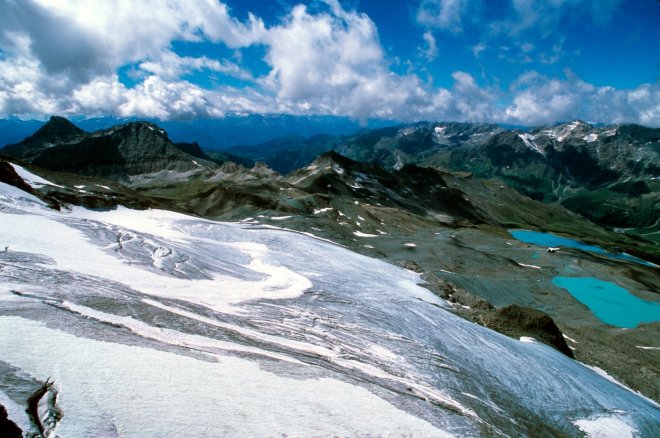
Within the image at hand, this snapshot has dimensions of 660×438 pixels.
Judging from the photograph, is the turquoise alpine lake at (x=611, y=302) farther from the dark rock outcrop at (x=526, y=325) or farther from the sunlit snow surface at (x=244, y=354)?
the sunlit snow surface at (x=244, y=354)

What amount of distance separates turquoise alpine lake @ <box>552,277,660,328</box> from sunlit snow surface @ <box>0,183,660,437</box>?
76289mm

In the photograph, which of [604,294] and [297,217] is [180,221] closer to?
[297,217]

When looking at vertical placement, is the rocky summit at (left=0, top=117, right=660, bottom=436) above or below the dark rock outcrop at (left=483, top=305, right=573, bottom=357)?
below

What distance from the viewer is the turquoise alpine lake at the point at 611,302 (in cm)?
9075

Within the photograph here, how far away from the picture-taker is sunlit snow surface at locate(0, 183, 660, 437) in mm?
11930

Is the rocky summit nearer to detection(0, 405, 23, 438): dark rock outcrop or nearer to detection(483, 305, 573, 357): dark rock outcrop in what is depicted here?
detection(0, 405, 23, 438): dark rock outcrop

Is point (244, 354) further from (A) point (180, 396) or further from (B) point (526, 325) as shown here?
(B) point (526, 325)

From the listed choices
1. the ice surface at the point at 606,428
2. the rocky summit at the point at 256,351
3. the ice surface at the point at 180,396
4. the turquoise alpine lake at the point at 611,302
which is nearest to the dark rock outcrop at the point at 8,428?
the rocky summit at the point at 256,351

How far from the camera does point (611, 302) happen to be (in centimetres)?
9994

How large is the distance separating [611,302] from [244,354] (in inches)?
4525

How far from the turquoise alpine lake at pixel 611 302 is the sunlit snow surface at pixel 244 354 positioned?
250ft

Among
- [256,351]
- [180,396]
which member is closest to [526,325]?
[256,351]

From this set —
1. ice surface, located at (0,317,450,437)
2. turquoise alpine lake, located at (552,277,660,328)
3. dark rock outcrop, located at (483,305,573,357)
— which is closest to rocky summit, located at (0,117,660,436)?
ice surface, located at (0,317,450,437)

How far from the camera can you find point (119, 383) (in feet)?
39.2
